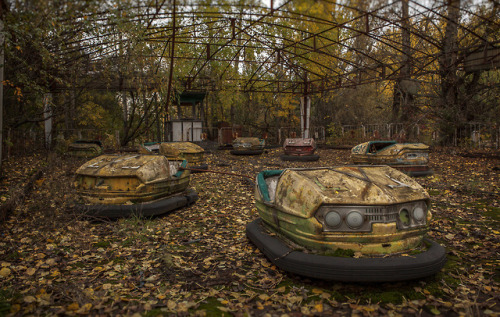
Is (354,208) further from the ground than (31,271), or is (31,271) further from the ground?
(354,208)

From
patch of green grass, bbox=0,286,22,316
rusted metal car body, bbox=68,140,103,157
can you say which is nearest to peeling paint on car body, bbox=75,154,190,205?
patch of green grass, bbox=0,286,22,316

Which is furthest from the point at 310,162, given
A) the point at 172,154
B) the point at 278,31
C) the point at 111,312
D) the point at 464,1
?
the point at 278,31

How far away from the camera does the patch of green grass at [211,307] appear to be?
1.87 m

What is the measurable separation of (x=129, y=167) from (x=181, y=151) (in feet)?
11.4

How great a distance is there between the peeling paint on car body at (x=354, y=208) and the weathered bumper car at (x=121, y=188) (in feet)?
6.58

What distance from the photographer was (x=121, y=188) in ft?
12.5

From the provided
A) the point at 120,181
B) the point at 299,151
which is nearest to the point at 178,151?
the point at 120,181

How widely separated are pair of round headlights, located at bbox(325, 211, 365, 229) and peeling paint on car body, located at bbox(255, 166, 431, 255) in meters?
0.02

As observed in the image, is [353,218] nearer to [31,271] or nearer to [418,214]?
[418,214]

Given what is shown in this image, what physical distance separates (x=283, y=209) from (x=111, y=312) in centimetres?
130

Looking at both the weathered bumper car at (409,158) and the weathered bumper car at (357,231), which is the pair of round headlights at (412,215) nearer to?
the weathered bumper car at (357,231)

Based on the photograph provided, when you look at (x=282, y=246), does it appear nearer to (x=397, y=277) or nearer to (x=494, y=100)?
(x=397, y=277)

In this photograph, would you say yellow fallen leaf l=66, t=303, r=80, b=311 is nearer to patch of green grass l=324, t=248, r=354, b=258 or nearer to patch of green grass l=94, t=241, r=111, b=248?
patch of green grass l=94, t=241, r=111, b=248

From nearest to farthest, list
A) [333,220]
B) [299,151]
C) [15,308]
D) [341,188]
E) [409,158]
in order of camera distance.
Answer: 1. [15,308]
2. [333,220]
3. [341,188]
4. [409,158]
5. [299,151]
